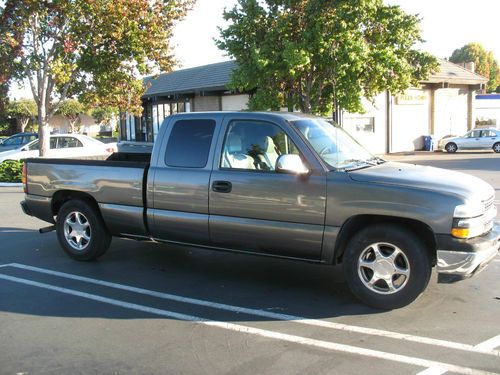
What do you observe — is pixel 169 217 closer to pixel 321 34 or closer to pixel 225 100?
pixel 321 34

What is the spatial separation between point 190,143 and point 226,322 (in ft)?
7.03

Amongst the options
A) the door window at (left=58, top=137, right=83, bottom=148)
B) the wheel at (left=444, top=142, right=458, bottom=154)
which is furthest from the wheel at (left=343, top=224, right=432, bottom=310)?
the wheel at (left=444, top=142, right=458, bottom=154)

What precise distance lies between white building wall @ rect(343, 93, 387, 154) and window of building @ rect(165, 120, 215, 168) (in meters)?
20.9

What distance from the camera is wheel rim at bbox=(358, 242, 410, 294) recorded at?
4781mm

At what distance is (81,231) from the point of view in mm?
6781

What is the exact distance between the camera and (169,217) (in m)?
5.85

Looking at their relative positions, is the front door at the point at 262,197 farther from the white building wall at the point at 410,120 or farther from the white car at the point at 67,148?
the white building wall at the point at 410,120

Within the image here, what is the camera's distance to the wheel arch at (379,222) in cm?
478

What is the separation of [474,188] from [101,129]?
234 feet

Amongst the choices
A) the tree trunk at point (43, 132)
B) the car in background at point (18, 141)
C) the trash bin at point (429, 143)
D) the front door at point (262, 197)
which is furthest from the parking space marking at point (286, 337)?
the trash bin at point (429, 143)

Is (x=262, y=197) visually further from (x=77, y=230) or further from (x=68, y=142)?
(x=68, y=142)

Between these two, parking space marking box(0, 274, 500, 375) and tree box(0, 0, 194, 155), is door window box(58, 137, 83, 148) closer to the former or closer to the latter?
tree box(0, 0, 194, 155)

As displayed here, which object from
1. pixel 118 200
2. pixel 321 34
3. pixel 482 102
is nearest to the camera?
pixel 118 200

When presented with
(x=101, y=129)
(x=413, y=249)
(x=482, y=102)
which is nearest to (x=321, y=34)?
(x=413, y=249)
